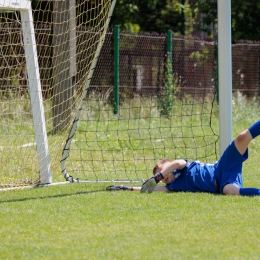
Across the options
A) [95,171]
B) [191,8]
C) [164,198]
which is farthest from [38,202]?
[191,8]

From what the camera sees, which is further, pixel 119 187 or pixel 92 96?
pixel 92 96

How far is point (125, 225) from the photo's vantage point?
567 cm

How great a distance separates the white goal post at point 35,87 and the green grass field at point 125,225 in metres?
0.43

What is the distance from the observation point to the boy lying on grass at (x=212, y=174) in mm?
7070

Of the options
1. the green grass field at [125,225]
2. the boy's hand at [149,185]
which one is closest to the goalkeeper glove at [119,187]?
the green grass field at [125,225]

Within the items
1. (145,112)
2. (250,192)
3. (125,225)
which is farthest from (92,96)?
(125,225)

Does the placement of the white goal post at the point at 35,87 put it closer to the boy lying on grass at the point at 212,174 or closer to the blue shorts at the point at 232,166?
the boy lying on grass at the point at 212,174

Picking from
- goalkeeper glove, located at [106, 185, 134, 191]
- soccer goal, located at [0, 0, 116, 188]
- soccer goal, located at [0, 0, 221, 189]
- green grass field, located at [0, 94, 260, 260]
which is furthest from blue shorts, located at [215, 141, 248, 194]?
soccer goal, located at [0, 0, 116, 188]

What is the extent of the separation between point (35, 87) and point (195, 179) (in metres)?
2.21

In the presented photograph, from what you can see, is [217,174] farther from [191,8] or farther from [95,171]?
[191,8]

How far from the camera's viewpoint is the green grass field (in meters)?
4.77

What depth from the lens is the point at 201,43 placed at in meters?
17.0

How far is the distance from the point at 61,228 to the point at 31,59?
10.0 ft

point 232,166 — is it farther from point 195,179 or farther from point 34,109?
point 34,109
